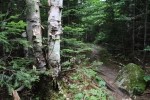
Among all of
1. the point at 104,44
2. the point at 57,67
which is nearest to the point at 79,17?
the point at 57,67

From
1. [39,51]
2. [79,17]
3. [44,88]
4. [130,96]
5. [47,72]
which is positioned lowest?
[130,96]

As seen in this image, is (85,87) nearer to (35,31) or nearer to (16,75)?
(35,31)

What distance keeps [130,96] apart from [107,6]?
661 centimetres

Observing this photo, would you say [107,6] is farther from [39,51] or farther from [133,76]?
[39,51]

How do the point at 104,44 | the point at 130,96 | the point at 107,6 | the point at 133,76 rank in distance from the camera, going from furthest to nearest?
the point at 104,44, the point at 107,6, the point at 133,76, the point at 130,96

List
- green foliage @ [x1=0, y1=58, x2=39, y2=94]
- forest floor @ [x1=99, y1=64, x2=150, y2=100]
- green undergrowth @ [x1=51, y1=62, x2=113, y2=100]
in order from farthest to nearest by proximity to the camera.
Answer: forest floor @ [x1=99, y1=64, x2=150, y2=100] < green undergrowth @ [x1=51, y1=62, x2=113, y2=100] < green foliage @ [x1=0, y1=58, x2=39, y2=94]

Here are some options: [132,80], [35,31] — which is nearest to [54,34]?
[35,31]

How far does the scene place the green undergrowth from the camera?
746 centimetres

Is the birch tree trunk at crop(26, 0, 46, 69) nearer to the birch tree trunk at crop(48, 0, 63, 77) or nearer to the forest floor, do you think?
the birch tree trunk at crop(48, 0, 63, 77)

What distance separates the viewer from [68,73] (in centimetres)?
820

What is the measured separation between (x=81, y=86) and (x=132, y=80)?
2794 millimetres

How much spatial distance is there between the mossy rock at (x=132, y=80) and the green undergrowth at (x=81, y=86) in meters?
1.37

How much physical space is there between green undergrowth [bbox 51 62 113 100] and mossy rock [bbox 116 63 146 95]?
1370 mm

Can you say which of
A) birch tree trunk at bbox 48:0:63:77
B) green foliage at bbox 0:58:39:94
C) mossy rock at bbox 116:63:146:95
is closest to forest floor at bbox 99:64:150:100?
mossy rock at bbox 116:63:146:95
